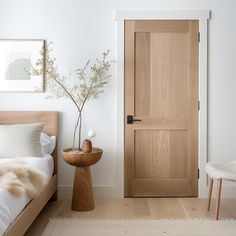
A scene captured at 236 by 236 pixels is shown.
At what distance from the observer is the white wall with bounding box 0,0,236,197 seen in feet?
13.0

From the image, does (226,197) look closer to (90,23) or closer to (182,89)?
(182,89)

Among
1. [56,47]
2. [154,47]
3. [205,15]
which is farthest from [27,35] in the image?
[205,15]

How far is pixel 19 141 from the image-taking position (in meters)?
3.45

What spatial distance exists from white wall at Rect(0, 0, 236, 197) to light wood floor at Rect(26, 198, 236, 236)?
1.69 feet

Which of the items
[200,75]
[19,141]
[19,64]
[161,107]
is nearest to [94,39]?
[19,64]

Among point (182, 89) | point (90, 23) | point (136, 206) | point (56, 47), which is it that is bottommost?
point (136, 206)

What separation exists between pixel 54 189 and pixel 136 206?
0.86 m

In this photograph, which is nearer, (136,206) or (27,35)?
(136,206)

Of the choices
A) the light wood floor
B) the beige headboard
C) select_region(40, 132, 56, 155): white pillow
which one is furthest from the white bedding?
the beige headboard

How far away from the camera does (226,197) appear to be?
13.1ft

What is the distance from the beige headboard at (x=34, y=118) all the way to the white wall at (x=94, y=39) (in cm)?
9

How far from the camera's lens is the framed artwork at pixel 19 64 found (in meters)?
3.93

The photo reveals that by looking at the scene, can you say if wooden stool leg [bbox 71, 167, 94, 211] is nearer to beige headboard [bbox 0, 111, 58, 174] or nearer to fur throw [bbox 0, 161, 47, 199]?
beige headboard [bbox 0, 111, 58, 174]

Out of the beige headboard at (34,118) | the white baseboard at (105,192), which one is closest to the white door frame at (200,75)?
the white baseboard at (105,192)
